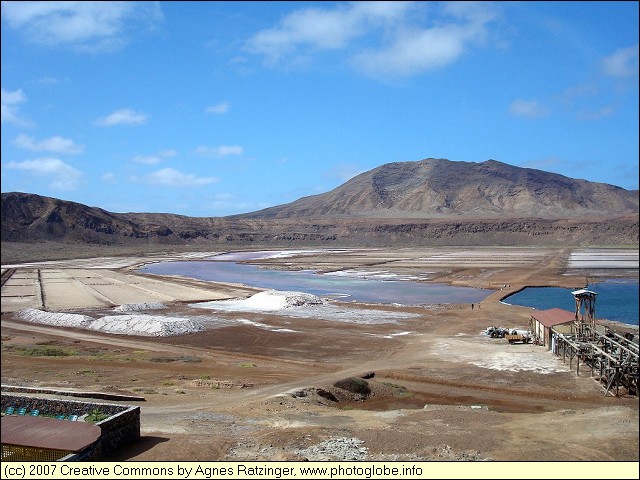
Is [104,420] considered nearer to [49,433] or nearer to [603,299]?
[49,433]

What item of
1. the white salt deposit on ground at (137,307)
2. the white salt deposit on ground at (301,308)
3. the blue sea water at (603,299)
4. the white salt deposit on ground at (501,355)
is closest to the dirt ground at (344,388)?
the white salt deposit on ground at (501,355)

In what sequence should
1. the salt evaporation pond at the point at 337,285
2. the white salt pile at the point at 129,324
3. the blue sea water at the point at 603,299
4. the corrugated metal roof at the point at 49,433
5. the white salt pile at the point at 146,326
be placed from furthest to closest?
the salt evaporation pond at the point at 337,285 < the blue sea water at the point at 603,299 < the white salt pile at the point at 129,324 < the white salt pile at the point at 146,326 < the corrugated metal roof at the point at 49,433

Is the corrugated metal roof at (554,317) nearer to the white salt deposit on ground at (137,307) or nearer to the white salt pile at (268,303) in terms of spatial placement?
the white salt pile at (268,303)

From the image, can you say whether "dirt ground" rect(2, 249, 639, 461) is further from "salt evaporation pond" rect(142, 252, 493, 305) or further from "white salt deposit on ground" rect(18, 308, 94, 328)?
"salt evaporation pond" rect(142, 252, 493, 305)

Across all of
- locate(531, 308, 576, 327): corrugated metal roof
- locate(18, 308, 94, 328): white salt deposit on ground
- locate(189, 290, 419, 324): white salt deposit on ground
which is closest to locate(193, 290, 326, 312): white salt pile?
locate(189, 290, 419, 324): white salt deposit on ground

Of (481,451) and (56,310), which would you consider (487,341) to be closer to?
(481,451)

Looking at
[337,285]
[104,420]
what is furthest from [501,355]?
[337,285]

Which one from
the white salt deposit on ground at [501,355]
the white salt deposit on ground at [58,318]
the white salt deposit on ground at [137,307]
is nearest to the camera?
the white salt deposit on ground at [501,355]

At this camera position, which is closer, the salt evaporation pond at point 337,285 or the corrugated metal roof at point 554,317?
the corrugated metal roof at point 554,317
